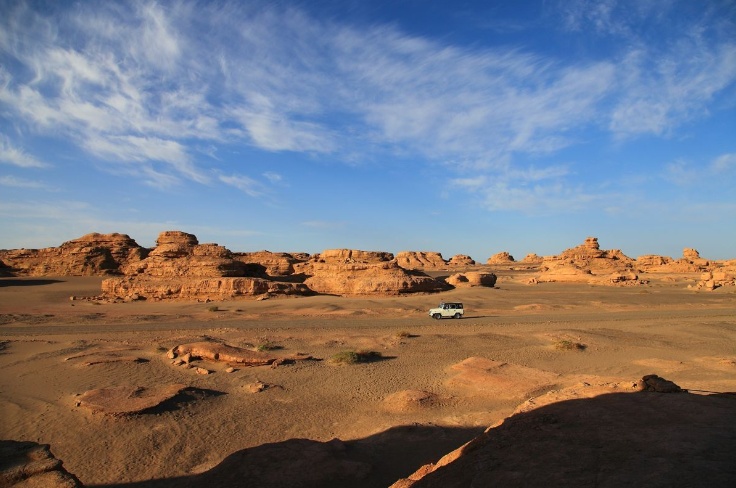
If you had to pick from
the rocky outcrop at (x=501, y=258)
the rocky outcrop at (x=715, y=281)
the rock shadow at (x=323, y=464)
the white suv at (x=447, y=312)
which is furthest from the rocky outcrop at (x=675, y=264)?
the rock shadow at (x=323, y=464)

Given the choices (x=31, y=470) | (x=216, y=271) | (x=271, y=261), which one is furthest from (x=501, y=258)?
(x=31, y=470)

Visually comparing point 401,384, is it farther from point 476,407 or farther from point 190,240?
point 190,240

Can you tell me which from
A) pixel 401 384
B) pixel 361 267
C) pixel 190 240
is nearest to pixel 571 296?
pixel 361 267

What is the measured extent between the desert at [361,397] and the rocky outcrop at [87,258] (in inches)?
1093

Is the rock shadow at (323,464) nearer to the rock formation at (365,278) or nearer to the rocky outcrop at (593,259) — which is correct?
the rock formation at (365,278)

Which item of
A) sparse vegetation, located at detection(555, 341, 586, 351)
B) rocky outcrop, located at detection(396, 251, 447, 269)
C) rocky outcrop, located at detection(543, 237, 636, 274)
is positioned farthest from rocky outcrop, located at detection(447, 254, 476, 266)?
sparse vegetation, located at detection(555, 341, 586, 351)

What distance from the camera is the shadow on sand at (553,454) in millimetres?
3750

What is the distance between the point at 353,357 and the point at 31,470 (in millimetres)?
9803

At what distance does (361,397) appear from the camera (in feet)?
35.6

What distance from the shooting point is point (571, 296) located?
41781 mm

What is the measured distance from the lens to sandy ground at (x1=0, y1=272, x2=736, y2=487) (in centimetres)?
788

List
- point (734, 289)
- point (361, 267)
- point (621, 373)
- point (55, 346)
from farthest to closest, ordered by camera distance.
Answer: point (734, 289) → point (361, 267) → point (55, 346) → point (621, 373)

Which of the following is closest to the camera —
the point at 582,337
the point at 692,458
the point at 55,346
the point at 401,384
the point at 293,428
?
the point at 692,458

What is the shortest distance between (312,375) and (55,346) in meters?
10.2
